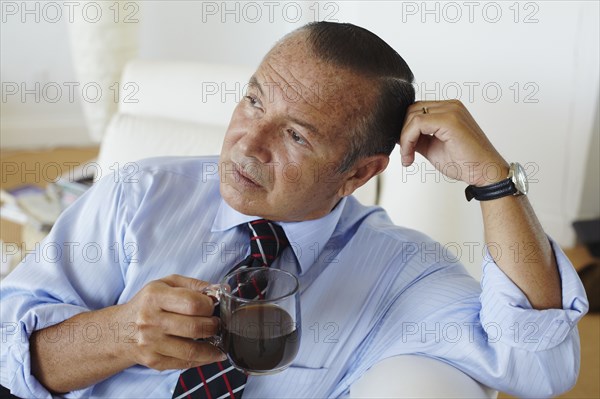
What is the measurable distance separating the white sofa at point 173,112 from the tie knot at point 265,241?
25.6 inches

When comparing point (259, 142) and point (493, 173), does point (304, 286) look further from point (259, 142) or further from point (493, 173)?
point (493, 173)

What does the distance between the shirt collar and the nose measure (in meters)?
0.15

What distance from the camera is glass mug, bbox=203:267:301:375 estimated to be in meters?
1.11

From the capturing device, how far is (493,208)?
4.49ft

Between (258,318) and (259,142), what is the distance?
36 cm

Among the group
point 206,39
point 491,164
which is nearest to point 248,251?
point 491,164

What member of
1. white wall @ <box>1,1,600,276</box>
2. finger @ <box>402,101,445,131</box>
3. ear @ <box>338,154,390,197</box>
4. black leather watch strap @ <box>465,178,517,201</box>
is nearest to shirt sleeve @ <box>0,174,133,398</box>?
ear @ <box>338,154,390,197</box>

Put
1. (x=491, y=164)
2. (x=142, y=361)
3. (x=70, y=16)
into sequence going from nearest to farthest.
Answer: (x=142, y=361), (x=491, y=164), (x=70, y=16)

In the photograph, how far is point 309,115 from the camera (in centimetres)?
133

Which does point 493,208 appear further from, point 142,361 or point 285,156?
point 142,361

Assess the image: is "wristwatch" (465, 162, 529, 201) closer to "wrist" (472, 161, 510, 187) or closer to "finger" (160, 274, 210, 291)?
"wrist" (472, 161, 510, 187)

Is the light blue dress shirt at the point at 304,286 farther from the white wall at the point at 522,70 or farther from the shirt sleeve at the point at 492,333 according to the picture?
the white wall at the point at 522,70

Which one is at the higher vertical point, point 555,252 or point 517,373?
point 555,252

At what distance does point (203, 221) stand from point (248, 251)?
11 centimetres
